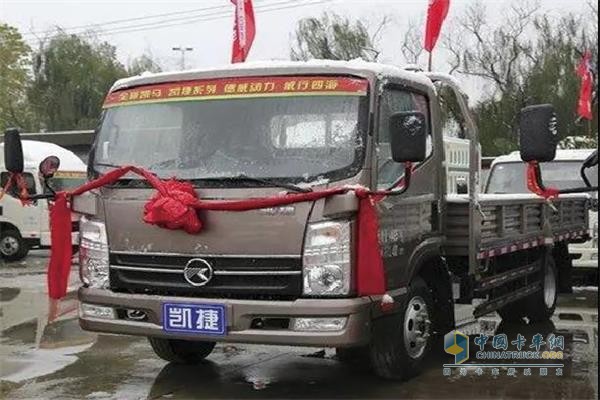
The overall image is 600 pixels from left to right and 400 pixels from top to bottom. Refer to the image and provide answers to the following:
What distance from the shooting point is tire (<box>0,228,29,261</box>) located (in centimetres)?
1536

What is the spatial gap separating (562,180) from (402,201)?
18.9 feet

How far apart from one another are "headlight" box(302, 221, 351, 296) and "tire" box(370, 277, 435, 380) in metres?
0.48

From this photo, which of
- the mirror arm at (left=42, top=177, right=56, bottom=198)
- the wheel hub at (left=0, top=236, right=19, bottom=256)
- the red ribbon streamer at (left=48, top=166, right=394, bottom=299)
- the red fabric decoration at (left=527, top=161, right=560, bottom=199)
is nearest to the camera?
the red fabric decoration at (left=527, top=161, right=560, bottom=199)

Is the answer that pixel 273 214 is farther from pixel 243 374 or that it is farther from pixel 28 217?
pixel 28 217

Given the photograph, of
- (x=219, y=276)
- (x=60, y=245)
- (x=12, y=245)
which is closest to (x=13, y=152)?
(x=60, y=245)

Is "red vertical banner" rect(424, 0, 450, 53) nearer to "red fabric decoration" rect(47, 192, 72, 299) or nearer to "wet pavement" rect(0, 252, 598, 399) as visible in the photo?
"wet pavement" rect(0, 252, 598, 399)

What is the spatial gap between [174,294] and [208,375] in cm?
123

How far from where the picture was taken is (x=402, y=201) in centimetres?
522

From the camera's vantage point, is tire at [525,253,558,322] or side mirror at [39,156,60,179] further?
tire at [525,253,558,322]

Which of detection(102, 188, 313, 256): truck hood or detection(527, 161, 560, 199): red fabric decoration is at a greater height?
detection(527, 161, 560, 199): red fabric decoration

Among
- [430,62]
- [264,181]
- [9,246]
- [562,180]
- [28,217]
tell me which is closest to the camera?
[264,181]

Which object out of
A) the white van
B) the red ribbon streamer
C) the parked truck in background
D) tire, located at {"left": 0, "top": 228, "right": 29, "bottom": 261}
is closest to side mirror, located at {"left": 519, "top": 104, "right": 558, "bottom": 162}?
the red ribbon streamer

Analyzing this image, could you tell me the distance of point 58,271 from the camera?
215 inches

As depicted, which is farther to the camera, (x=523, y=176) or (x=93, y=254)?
(x=523, y=176)
